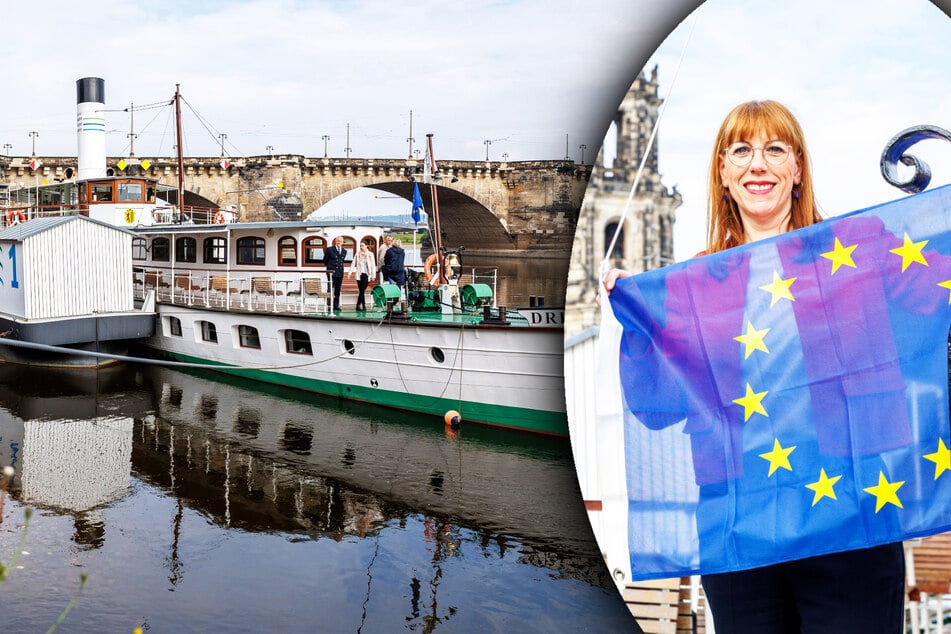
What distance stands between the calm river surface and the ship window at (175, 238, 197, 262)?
20.0 feet

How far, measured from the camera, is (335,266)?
56.2 feet

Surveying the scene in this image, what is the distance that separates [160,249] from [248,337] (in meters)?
5.60

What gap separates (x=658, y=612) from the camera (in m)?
2.48

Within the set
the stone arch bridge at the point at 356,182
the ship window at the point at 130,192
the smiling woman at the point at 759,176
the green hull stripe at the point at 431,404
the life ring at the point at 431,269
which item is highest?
the stone arch bridge at the point at 356,182

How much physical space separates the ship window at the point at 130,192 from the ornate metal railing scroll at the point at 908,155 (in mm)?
25005

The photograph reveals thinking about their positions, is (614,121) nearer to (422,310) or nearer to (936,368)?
(936,368)

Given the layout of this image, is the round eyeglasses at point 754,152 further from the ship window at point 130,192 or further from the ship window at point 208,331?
the ship window at point 130,192

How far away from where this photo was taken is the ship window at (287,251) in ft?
61.1

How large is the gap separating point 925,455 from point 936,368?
0.23 meters

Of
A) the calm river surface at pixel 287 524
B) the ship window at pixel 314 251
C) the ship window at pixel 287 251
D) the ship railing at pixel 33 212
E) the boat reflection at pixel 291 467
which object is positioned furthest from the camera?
the ship railing at pixel 33 212

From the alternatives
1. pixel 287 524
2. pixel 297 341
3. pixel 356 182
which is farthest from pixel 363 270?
pixel 356 182

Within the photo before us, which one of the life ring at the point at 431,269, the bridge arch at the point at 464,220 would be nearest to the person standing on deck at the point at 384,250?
the life ring at the point at 431,269

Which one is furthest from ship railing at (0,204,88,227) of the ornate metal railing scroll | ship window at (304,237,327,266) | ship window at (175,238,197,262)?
the ornate metal railing scroll

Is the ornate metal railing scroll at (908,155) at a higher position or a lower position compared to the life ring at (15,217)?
lower
